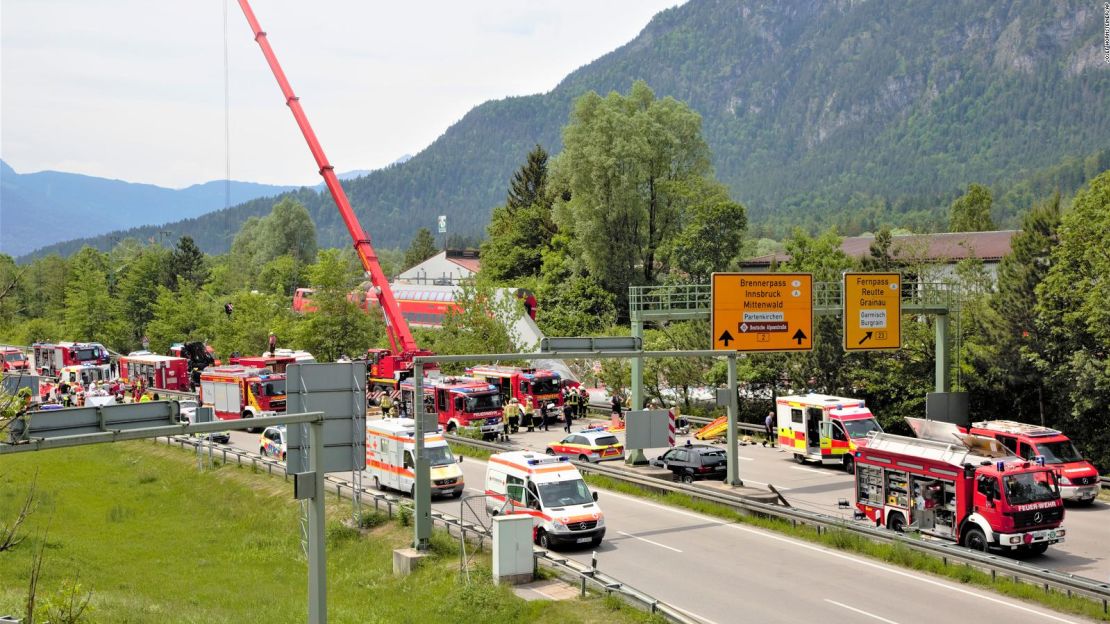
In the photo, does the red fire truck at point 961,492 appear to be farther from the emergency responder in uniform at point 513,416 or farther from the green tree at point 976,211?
the green tree at point 976,211

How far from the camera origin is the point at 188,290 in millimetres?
93875

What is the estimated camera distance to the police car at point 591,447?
37469 mm

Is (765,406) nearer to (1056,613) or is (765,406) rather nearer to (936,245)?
(1056,613)

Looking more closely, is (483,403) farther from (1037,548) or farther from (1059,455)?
(1037,548)

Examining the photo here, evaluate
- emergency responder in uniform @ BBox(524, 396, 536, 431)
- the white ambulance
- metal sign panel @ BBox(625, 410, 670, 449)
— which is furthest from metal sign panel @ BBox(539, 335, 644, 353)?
emergency responder in uniform @ BBox(524, 396, 536, 431)

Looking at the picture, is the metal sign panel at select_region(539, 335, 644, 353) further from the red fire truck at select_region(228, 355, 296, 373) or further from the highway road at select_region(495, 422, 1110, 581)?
the red fire truck at select_region(228, 355, 296, 373)

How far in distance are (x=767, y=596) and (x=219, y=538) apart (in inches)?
697

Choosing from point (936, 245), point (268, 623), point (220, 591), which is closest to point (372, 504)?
point (220, 591)

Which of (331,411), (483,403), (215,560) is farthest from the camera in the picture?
(483,403)

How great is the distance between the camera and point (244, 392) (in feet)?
165

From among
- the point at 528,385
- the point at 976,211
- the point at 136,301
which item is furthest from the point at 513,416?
the point at 976,211

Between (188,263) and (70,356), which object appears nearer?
(70,356)

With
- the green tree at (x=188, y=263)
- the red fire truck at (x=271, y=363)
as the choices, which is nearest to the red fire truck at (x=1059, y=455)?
the red fire truck at (x=271, y=363)

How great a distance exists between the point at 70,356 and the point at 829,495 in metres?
65.2
